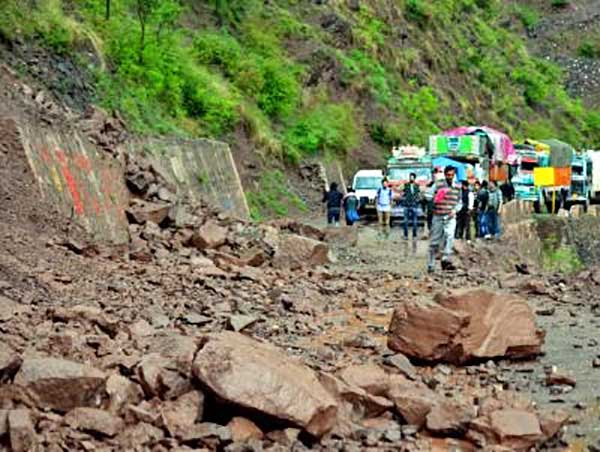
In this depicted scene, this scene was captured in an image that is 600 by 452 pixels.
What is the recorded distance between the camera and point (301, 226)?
22438 mm

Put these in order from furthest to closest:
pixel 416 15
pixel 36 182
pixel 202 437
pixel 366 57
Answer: pixel 416 15 < pixel 366 57 < pixel 36 182 < pixel 202 437

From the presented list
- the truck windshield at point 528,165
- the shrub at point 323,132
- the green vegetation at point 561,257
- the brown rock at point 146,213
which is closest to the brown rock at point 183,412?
the brown rock at point 146,213

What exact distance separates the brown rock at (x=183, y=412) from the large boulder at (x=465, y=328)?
9.88 ft

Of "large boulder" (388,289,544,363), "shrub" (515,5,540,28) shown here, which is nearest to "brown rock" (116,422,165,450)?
"large boulder" (388,289,544,363)

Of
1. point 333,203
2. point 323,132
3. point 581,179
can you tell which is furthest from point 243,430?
point 581,179

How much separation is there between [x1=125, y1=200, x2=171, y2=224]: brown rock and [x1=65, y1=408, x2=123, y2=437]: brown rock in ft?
34.9

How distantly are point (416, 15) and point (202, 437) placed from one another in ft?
157

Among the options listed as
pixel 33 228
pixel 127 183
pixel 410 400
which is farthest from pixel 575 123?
pixel 410 400

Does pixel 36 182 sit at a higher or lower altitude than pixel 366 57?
higher

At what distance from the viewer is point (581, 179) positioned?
4372 cm

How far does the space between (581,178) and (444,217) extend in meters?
29.2

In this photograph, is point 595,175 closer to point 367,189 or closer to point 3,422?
point 367,189

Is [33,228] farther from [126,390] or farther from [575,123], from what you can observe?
[575,123]

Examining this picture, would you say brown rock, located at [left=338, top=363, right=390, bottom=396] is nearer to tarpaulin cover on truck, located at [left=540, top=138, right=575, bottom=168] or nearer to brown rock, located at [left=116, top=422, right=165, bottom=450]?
brown rock, located at [left=116, top=422, right=165, bottom=450]
